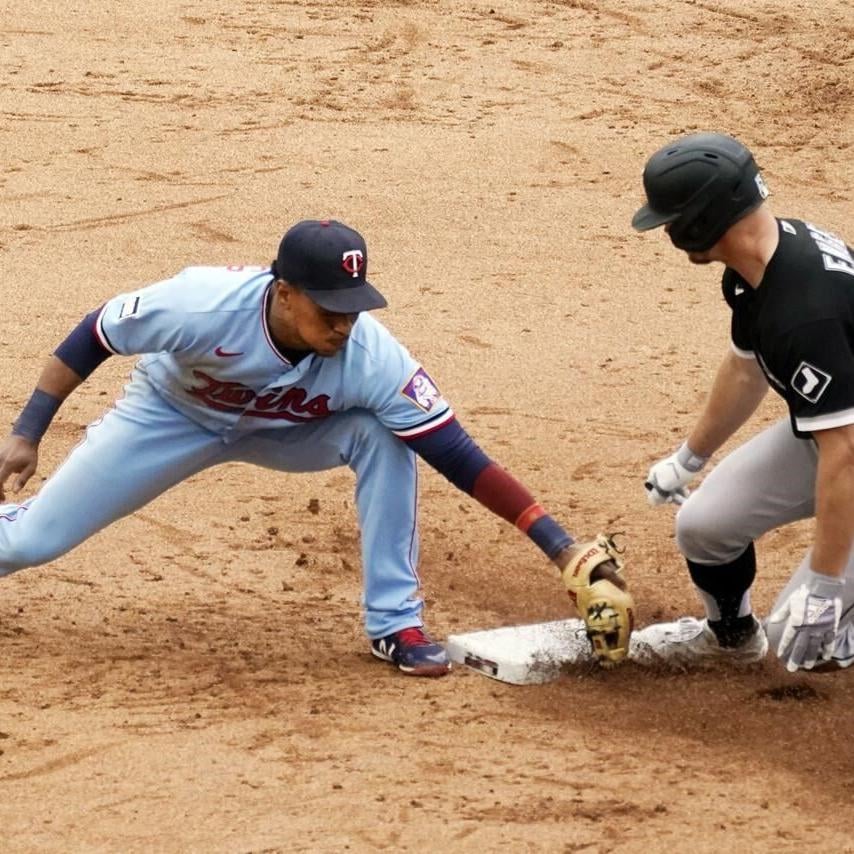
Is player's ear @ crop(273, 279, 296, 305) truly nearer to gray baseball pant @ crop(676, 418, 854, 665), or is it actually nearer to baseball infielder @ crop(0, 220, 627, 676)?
baseball infielder @ crop(0, 220, 627, 676)

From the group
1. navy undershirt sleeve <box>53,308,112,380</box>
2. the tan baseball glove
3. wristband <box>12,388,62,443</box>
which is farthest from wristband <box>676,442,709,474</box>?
wristband <box>12,388,62,443</box>

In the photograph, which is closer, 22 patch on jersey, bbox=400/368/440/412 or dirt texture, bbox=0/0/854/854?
dirt texture, bbox=0/0/854/854

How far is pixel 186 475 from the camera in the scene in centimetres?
536

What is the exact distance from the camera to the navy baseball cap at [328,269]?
Answer: 486 centimetres

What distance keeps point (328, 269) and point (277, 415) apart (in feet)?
1.87

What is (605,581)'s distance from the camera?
4.96m

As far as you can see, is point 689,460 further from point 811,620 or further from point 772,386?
point 811,620

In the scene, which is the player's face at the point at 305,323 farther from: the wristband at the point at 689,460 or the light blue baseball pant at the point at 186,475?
the wristband at the point at 689,460

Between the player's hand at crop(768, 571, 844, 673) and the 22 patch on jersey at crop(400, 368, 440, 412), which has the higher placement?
the 22 patch on jersey at crop(400, 368, 440, 412)

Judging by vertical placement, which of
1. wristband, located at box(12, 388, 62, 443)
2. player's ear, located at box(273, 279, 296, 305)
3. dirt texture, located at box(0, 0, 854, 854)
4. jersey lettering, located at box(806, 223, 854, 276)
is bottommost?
dirt texture, located at box(0, 0, 854, 854)

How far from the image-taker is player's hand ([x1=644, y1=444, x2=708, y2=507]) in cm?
545

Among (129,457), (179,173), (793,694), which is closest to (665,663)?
(793,694)

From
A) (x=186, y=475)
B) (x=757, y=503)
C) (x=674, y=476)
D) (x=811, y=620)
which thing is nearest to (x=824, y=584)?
(x=811, y=620)

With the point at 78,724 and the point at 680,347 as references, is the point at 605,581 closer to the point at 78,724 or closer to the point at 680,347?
the point at 78,724
